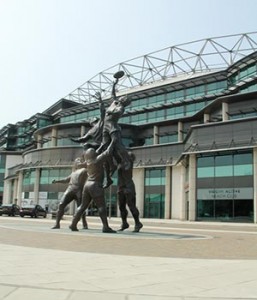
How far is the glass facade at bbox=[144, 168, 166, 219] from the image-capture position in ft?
182

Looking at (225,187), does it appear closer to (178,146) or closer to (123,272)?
(178,146)

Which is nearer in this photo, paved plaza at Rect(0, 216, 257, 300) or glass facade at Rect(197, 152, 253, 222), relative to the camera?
paved plaza at Rect(0, 216, 257, 300)

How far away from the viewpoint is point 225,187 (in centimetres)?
4284

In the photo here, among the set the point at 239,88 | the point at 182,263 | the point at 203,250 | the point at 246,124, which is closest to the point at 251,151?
the point at 246,124

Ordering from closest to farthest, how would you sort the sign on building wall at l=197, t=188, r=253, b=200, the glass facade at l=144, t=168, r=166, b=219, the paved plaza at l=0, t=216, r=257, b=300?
the paved plaza at l=0, t=216, r=257, b=300, the sign on building wall at l=197, t=188, r=253, b=200, the glass facade at l=144, t=168, r=166, b=219

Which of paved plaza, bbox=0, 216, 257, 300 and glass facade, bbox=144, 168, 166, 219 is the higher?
glass facade, bbox=144, 168, 166, 219

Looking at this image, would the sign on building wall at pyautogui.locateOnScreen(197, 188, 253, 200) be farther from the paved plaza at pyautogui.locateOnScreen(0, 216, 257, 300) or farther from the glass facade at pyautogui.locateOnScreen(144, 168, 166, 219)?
the paved plaza at pyautogui.locateOnScreen(0, 216, 257, 300)

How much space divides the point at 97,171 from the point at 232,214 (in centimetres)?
2666

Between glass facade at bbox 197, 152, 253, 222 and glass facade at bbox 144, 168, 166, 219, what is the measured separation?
1090 centimetres

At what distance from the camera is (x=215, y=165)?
145ft

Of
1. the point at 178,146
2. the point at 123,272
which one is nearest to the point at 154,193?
the point at 178,146

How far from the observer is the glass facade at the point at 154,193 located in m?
55.4

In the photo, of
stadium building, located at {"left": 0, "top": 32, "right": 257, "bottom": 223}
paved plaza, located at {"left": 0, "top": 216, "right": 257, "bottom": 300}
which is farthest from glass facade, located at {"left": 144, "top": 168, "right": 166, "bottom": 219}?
paved plaza, located at {"left": 0, "top": 216, "right": 257, "bottom": 300}

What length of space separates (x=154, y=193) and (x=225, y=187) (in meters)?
15.0
